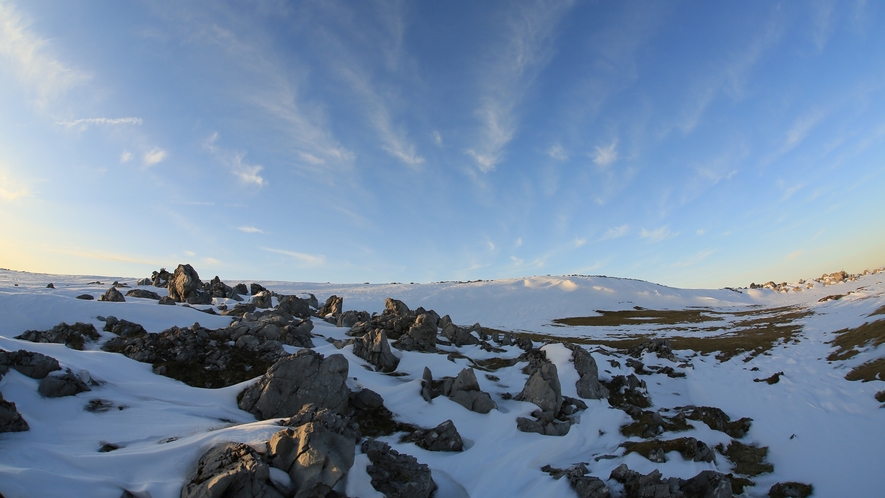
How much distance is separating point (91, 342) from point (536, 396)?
21358mm

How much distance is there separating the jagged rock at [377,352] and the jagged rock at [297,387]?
18.2 ft

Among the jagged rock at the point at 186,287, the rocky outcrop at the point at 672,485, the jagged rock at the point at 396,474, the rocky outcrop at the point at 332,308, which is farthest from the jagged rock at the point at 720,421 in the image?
the jagged rock at the point at 186,287

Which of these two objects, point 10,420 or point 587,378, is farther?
point 587,378

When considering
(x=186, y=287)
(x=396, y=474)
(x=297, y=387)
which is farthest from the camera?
(x=186, y=287)

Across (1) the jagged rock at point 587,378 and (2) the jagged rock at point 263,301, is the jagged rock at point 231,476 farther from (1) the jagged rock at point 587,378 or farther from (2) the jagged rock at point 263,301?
(2) the jagged rock at point 263,301

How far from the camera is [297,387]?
550 inches

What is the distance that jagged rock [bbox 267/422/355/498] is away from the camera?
27.1 ft

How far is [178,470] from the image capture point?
26.5ft

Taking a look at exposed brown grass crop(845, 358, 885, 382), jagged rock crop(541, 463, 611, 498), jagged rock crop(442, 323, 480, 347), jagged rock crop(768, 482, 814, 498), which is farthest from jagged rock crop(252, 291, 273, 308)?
exposed brown grass crop(845, 358, 885, 382)

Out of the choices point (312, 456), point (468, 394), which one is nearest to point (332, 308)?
point (468, 394)

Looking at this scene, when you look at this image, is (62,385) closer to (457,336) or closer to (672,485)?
(672,485)

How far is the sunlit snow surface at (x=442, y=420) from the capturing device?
7949mm

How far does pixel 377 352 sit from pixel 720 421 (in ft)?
54.5

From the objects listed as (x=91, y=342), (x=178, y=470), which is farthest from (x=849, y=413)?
(x=91, y=342)
